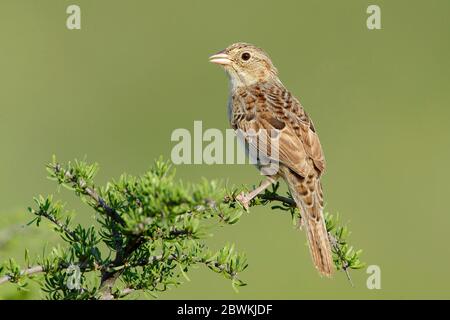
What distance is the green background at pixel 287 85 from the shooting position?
8.48 meters

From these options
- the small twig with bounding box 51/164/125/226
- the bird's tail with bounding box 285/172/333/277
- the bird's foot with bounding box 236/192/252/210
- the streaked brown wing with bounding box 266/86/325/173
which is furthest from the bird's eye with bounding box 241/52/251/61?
the small twig with bounding box 51/164/125/226

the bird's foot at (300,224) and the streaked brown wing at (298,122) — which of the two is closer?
the bird's foot at (300,224)

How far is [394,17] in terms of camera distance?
515 inches

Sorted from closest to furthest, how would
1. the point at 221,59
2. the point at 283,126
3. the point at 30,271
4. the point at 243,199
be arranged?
the point at 30,271 → the point at 243,199 → the point at 283,126 → the point at 221,59

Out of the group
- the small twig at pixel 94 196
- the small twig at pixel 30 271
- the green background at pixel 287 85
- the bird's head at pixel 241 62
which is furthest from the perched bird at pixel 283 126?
the green background at pixel 287 85

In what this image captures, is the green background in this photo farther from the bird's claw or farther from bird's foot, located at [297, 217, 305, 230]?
the bird's claw

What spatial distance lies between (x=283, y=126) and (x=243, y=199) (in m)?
1.44

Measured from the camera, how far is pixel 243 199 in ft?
14.2

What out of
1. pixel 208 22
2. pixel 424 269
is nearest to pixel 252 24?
pixel 208 22

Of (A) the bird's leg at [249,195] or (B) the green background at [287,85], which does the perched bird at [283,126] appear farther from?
(B) the green background at [287,85]

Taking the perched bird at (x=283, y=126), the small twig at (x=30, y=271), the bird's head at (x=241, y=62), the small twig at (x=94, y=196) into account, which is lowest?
the small twig at (x=30, y=271)

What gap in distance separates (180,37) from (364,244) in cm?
510

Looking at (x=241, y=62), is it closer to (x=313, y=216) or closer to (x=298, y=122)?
(x=298, y=122)

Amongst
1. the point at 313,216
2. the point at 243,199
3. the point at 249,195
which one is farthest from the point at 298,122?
the point at 243,199
